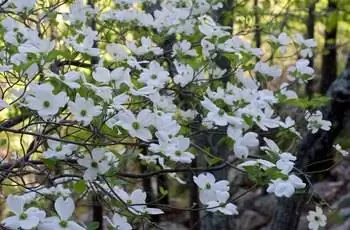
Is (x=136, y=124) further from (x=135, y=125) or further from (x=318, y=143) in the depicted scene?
(x=318, y=143)

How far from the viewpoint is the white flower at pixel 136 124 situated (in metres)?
1.48

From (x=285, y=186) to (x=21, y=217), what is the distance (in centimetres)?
62

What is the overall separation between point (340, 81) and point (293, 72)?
1346mm

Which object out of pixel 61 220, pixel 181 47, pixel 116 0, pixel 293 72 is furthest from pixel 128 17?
pixel 61 220

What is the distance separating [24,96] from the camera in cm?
161

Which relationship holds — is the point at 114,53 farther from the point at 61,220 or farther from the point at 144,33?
the point at 61,220

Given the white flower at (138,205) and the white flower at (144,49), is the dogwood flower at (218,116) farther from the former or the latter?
the white flower at (144,49)

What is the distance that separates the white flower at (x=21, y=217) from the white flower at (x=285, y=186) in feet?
1.81

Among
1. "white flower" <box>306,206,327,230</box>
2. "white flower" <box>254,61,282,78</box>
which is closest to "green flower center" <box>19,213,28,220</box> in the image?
"white flower" <box>254,61,282,78</box>

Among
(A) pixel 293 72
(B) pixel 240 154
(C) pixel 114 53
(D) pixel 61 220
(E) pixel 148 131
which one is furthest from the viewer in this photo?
Result: (A) pixel 293 72

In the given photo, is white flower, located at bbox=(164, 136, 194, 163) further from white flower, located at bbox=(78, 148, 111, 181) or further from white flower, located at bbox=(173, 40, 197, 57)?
white flower, located at bbox=(173, 40, 197, 57)

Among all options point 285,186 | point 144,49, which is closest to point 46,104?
point 285,186

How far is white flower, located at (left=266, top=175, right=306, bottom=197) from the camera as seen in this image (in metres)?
1.51

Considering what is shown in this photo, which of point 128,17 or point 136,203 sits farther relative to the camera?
point 128,17
